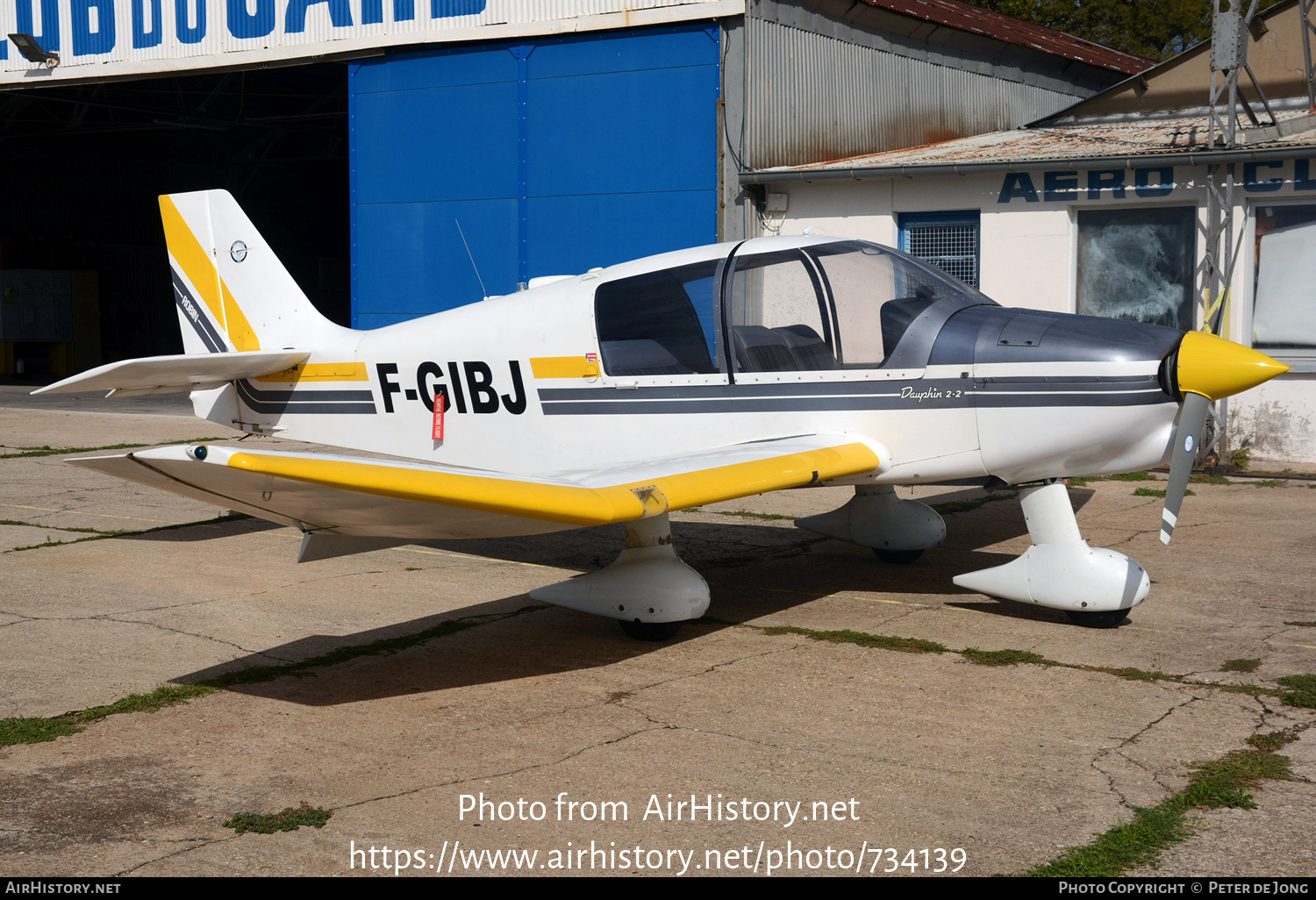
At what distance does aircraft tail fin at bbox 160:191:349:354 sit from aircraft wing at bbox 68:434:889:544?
12.3 feet

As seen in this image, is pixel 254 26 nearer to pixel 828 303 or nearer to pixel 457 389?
pixel 457 389

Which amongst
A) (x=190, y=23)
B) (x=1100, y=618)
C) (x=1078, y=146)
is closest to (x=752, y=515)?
(x=1100, y=618)

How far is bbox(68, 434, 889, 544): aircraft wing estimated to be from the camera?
4121mm

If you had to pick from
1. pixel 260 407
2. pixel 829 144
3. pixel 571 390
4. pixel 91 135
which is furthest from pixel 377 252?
pixel 91 135

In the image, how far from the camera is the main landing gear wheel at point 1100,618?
588cm

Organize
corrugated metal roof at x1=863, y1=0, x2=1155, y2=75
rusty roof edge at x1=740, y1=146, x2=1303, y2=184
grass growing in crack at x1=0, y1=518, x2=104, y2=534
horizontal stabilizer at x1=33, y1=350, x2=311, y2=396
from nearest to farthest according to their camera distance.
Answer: horizontal stabilizer at x1=33, y1=350, x2=311, y2=396, grass growing in crack at x1=0, y1=518, x2=104, y2=534, rusty roof edge at x1=740, y1=146, x2=1303, y2=184, corrugated metal roof at x1=863, y1=0, x2=1155, y2=75

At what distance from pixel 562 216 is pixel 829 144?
358 centimetres

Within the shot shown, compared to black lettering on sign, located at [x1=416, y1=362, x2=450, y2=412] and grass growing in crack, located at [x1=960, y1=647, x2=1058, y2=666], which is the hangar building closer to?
black lettering on sign, located at [x1=416, y1=362, x2=450, y2=412]

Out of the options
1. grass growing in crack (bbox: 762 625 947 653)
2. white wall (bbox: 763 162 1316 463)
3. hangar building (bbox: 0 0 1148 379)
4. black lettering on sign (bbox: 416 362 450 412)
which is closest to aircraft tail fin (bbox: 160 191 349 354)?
black lettering on sign (bbox: 416 362 450 412)

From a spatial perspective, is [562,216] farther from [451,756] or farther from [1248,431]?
[451,756]

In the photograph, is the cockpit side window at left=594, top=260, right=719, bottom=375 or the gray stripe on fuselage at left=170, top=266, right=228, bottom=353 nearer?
the cockpit side window at left=594, top=260, right=719, bottom=375

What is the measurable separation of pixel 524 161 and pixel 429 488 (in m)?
11.3

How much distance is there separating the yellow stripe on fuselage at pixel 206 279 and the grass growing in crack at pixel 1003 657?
547cm

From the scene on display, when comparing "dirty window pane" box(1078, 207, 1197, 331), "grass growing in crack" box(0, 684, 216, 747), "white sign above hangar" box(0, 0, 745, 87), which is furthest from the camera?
"white sign above hangar" box(0, 0, 745, 87)
